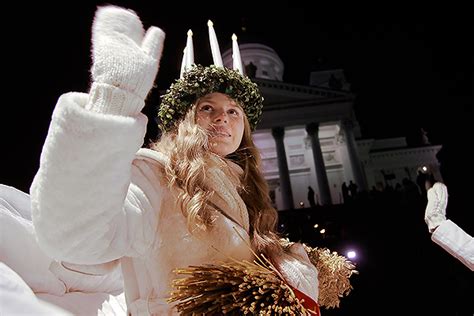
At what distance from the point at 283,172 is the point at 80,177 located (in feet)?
105

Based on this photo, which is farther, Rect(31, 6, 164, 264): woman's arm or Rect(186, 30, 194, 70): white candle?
Rect(186, 30, 194, 70): white candle

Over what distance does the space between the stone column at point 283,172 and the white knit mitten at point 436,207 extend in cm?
2632

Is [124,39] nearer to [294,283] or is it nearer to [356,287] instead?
[294,283]

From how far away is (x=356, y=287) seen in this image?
463 inches

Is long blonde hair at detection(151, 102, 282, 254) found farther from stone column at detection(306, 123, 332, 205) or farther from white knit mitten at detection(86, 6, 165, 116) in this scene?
stone column at detection(306, 123, 332, 205)

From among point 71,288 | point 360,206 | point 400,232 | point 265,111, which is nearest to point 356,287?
point 400,232

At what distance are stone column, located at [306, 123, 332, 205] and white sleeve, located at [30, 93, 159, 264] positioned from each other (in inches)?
1196

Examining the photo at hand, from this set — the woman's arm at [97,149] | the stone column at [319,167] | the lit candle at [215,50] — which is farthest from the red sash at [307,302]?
the stone column at [319,167]

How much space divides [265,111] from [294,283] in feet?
109

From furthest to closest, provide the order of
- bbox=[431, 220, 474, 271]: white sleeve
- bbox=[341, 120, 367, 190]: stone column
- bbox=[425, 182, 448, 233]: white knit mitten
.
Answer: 1. bbox=[341, 120, 367, 190]: stone column
2. bbox=[425, 182, 448, 233]: white knit mitten
3. bbox=[431, 220, 474, 271]: white sleeve

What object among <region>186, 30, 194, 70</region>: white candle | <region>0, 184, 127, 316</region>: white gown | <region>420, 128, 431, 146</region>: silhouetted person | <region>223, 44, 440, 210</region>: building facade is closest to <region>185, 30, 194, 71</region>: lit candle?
<region>186, 30, 194, 70</region>: white candle

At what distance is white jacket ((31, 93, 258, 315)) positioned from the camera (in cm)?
112

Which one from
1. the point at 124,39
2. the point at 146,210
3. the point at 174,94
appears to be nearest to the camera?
the point at 124,39

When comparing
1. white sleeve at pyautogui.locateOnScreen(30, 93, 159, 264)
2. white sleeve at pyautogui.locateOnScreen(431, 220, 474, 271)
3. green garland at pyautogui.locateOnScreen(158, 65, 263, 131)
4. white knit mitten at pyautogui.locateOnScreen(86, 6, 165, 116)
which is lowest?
white sleeve at pyautogui.locateOnScreen(431, 220, 474, 271)
